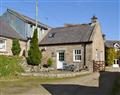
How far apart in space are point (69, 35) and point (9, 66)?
12.0 meters

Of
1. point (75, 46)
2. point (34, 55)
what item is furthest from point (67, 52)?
point (34, 55)

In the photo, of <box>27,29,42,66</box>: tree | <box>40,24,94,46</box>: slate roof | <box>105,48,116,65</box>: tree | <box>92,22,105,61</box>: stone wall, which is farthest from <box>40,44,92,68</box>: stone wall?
<box>105,48,116,65</box>: tree

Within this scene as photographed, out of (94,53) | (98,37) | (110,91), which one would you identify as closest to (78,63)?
(94,53)

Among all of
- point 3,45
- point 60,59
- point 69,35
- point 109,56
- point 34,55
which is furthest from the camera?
point 109,56

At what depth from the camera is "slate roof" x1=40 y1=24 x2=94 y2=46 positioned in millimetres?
30016

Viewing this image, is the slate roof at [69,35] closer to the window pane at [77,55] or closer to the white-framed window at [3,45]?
the window pane at [77,55]

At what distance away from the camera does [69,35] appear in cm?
3178

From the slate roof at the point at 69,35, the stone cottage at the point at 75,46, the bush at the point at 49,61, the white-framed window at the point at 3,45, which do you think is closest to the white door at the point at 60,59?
the stone cottage at the point at 75,46

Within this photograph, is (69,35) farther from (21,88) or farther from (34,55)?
(21,88)

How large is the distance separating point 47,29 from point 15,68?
14.8m

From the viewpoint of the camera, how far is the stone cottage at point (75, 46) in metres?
28.9

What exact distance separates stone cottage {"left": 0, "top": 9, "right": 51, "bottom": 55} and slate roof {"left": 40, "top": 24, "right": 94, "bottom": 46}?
1860 millimetres

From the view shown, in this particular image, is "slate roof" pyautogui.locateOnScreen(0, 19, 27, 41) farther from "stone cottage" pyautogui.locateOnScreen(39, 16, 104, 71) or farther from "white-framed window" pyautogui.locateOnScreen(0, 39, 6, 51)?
"stone cottage" pyautogui.locateOnScreen(39, 16, 104, 71)

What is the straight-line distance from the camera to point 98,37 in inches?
1238
